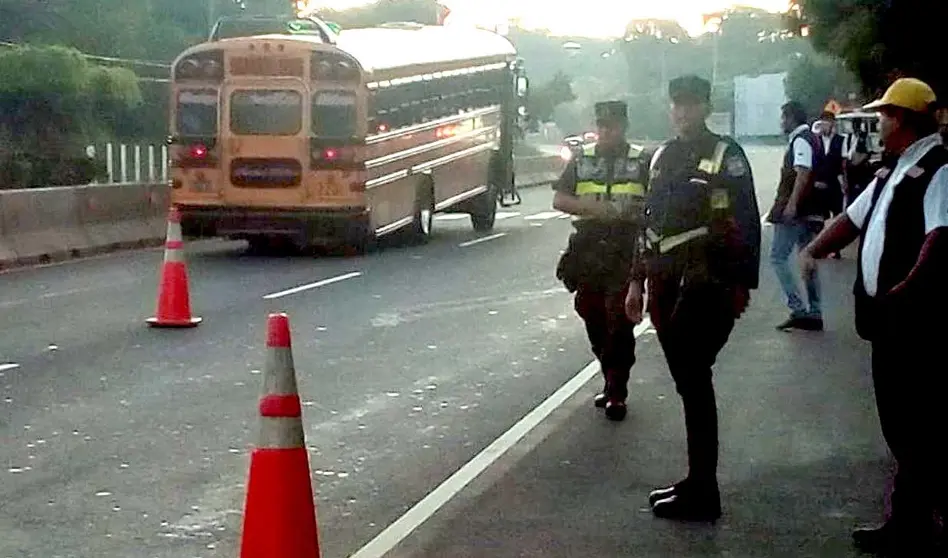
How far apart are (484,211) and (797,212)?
16275 millimetres

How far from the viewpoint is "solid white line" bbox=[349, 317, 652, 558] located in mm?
7770

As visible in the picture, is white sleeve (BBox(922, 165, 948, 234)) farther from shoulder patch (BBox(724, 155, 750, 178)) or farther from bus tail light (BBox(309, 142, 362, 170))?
bus tail light (BBox(309, 142, 362, 170))

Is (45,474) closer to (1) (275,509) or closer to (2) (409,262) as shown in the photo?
(1) (275,509)

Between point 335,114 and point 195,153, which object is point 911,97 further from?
point 195,153

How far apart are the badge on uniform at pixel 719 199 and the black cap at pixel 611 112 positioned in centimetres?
255

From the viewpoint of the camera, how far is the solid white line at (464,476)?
777 cm

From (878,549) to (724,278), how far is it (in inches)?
54.7

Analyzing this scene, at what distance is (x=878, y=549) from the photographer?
25.2 feet

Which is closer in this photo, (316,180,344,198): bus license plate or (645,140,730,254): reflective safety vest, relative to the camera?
(645,140,730,254): reflective safety vest

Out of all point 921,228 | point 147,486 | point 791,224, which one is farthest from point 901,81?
point 791,224

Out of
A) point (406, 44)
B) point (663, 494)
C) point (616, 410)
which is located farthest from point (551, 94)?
point (663, 494)

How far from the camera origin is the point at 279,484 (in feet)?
21.2

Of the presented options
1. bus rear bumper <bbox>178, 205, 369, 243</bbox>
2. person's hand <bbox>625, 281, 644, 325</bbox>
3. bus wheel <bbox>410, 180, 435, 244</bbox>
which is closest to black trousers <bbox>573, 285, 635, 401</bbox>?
person's hand <bbox>625, 281, 644, 325</bbox>

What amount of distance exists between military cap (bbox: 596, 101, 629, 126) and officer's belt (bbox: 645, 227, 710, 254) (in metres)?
2.38
